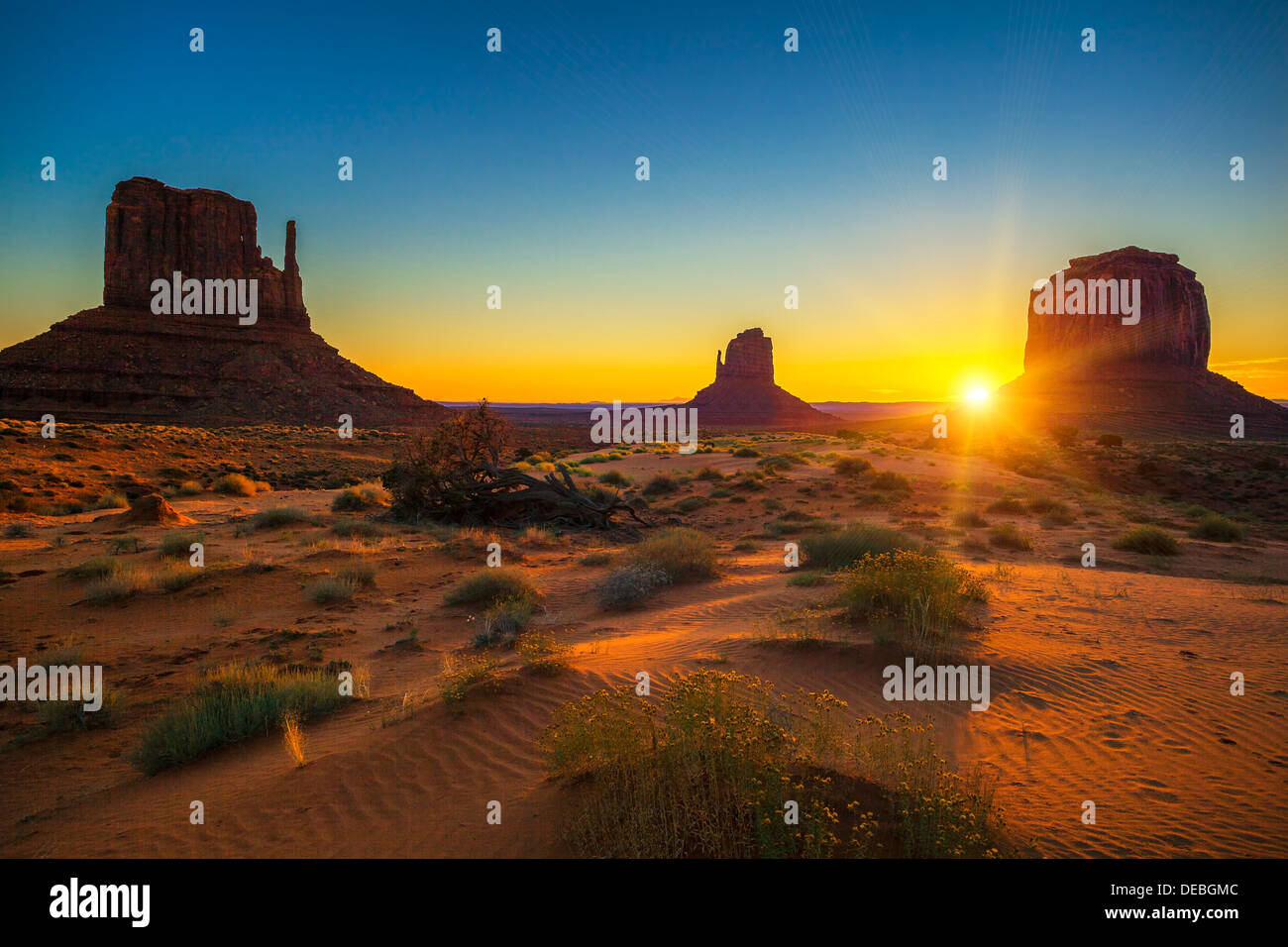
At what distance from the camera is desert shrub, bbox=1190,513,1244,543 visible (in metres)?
17.2

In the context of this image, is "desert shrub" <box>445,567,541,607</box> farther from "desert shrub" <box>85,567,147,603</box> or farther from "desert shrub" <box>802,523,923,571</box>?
"desert shrub" <box>802,523,923,571</box>

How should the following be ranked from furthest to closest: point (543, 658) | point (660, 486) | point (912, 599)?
point (660, 486), point (912, 599), point (543, 658)

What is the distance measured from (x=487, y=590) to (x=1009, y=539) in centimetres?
1289

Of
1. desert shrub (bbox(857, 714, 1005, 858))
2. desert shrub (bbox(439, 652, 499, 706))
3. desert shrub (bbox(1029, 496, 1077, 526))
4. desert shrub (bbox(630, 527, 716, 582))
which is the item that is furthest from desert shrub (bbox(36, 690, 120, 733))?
desert shrub (bbox(1029, 496, 1077, 526))

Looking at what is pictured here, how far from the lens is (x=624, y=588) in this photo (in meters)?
10.4

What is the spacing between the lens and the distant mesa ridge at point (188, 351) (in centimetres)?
5528

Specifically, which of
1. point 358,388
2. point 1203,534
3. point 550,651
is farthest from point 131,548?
point 358,388

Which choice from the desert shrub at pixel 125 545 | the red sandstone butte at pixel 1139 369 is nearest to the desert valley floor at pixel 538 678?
the desert shrub at pixel 125 545

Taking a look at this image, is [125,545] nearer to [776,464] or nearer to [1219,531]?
[776,464]

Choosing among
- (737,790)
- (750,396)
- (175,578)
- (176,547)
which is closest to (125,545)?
(176,547)

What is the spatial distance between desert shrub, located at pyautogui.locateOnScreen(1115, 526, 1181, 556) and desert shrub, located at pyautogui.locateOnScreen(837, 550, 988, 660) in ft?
30.1

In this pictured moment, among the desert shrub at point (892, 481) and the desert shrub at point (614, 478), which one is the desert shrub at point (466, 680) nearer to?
the desert shrub at point (892, 481)
